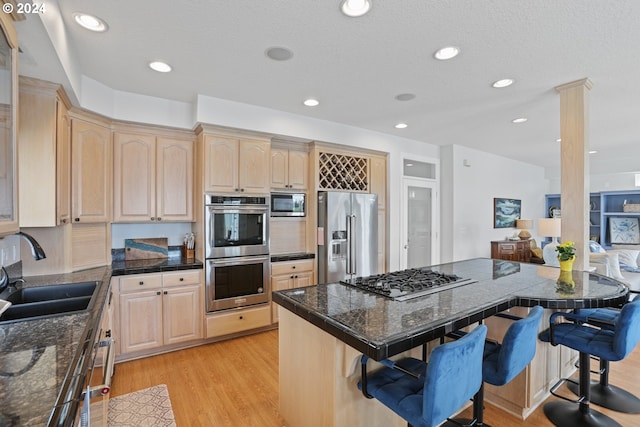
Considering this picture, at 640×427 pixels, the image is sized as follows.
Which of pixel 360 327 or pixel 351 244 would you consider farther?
pixel 351 244

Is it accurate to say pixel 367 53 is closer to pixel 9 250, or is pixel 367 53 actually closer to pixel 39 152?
pixel 39 152

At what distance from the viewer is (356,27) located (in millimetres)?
1972

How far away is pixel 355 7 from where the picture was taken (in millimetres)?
1780

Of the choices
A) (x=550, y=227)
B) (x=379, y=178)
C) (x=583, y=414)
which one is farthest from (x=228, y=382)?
(x=550, y=227)

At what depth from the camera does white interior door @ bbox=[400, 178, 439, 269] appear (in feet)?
16.1

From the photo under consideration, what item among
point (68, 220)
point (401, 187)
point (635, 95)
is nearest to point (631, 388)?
point (635, 95)

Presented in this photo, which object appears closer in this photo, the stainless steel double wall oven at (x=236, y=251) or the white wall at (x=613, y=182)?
the stainless steel double wall oven at (x=236, y=251)

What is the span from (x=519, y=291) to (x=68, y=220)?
11.5 ft

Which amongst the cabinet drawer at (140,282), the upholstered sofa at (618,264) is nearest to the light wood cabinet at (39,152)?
the cabinet drawer at (140,282)

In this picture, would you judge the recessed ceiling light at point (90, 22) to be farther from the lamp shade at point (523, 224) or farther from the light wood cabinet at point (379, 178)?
the lamp shade at point (523, 224)

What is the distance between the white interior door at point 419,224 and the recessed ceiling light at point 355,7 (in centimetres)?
332

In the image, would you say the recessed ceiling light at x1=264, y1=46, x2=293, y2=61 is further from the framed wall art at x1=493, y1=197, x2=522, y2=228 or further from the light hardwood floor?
the framed wall art at x1=493, y1=197, x2=522, y2=228

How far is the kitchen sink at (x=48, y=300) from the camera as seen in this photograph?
1.78 meters

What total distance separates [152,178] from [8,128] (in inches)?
80.7
